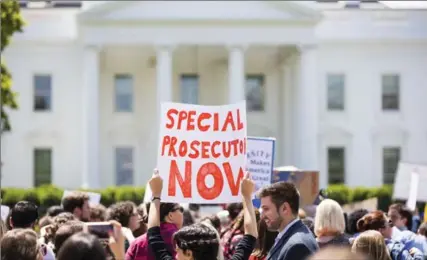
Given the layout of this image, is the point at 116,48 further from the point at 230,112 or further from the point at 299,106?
the point at 230,112

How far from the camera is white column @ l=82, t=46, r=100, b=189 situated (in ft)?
130

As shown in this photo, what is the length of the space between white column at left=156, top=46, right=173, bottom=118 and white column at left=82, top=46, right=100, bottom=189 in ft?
8.15

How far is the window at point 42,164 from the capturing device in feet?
145

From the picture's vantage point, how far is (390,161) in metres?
45.7

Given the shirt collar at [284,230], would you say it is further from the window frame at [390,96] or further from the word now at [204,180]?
the window frame at [390,96]

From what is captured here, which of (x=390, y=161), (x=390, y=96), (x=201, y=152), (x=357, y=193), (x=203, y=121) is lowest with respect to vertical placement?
(x=357, y=193)

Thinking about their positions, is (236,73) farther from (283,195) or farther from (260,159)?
(283,195)

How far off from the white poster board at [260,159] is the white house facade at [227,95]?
3002 cm

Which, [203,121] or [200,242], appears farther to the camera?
[203,121]

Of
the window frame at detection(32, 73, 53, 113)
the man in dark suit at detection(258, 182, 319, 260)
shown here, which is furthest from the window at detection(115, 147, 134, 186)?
the man in dark suit at detection(258, 182, 319, 260)

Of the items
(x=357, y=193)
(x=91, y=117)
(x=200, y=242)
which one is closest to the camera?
(x=200, y=242)

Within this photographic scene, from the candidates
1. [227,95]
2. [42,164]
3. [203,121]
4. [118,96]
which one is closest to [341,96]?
[227,95]

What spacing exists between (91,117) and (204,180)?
32918mm

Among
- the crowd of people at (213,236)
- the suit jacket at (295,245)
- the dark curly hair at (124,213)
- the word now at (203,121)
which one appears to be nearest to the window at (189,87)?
the crowd of people at (213,236)
